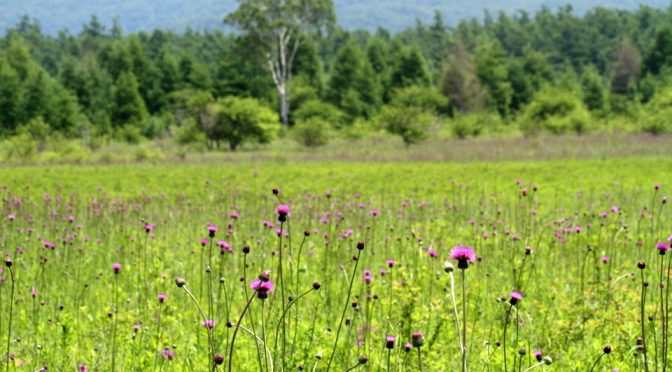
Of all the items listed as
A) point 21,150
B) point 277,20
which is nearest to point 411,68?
point 277,20

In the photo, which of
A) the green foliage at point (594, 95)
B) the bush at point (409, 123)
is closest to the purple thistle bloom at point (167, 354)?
the bush at point (409, 123)

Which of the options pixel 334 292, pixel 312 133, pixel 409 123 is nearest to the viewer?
pixel 334 292

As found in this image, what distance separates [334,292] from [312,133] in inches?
1031

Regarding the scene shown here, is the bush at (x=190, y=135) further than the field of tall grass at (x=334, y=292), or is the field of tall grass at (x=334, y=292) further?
the bush at (x=190, y=135)

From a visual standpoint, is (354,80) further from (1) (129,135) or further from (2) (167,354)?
(2) (167,354)

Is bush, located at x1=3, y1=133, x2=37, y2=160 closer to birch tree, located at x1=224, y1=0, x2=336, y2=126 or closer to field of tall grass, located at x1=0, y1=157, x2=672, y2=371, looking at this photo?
field of tall grass, located at x1=0, y1=157, x2=672, y2=371

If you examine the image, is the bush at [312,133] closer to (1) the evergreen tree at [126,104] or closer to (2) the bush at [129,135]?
(2) the bush at [129,135]

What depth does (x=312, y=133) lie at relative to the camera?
30.6 metres

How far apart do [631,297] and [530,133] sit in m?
27.9

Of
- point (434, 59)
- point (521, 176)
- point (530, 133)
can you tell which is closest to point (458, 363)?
point (521, 176)

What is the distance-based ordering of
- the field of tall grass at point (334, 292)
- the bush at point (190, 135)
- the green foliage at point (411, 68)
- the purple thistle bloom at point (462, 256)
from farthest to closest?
the green foliage at point (411, 68) → the bush at point (190, 135) → the field of tall grass at point (334, 292) → the purple thistle bloom at point (462, 256)

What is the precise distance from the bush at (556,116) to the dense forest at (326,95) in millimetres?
77

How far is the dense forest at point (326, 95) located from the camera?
32.5 meters

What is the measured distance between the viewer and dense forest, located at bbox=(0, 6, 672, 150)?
32469mm
